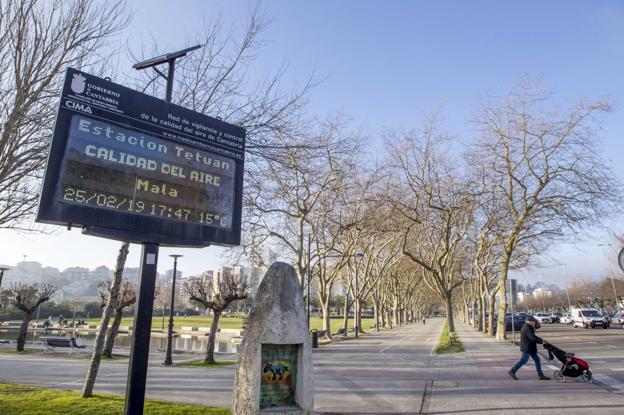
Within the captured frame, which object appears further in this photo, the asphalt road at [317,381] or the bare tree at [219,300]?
the bare tree at [219,300]

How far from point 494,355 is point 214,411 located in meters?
14.3

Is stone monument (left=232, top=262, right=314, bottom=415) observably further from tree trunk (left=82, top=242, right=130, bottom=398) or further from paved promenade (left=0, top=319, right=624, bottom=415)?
tree trunk (left=82, top=242, right=130, bottom=398)

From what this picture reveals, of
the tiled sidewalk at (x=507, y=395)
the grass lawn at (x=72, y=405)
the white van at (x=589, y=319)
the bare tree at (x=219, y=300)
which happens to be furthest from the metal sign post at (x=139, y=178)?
the white van at (x=589, y=319)

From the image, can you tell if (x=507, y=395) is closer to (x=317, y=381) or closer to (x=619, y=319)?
(x=317, y=381)

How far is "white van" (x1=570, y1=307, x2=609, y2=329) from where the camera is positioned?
40500 millimetres

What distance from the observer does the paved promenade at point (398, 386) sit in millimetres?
8812

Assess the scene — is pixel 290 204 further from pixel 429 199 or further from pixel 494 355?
pixel 494 355

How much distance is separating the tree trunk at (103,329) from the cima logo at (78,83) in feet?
16.4

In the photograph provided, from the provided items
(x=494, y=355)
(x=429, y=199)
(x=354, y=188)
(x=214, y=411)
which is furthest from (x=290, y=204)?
(x=214, y=411)

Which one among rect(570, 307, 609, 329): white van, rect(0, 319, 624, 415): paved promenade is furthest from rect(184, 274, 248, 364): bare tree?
rect(570, 307, 609, 329): white van

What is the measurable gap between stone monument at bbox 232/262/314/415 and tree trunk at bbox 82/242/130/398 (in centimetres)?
487

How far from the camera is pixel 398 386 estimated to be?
1147cm

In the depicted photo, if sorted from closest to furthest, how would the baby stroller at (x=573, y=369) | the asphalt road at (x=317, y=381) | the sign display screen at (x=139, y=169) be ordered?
the sign display screen at (x=139, y=169) → the asphalt road at (x=317, y=381) → the baby stroller at (x=573, y=369)

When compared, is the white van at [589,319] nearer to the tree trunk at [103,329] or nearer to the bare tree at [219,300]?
the bare tree at [219,300]
